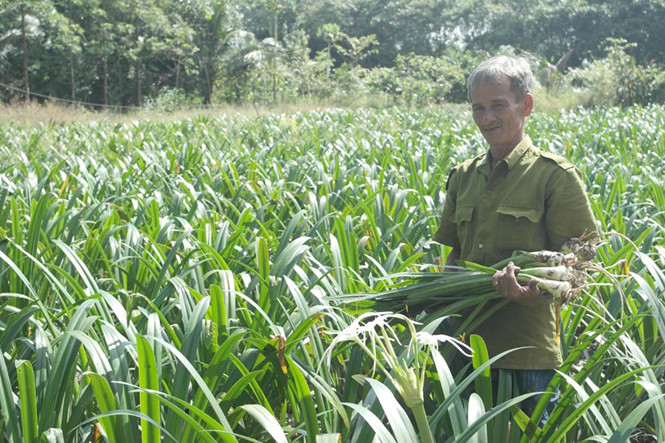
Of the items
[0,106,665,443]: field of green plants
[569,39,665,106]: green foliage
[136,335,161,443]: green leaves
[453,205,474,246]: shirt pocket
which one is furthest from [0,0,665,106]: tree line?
[136,335,161,443]: green leaves

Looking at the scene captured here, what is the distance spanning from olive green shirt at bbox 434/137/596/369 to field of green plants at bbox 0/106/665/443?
0.10 m

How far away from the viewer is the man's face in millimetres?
1869

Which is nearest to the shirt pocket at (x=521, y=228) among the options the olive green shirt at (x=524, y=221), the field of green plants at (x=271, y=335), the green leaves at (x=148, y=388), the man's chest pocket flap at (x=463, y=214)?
the olive green shirt at (x=524, y=221)

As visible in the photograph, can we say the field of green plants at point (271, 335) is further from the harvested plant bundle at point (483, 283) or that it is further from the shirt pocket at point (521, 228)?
the shirt pocket at point (521, 228)

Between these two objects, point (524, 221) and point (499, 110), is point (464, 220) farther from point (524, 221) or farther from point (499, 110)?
point (499, 110)

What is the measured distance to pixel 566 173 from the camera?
1.84 m

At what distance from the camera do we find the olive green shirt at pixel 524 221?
72.4 inches

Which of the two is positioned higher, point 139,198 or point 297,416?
point 139,198

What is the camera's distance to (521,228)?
6.24 ft

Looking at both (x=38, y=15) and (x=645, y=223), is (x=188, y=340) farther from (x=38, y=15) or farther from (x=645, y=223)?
(x=38, y=15)

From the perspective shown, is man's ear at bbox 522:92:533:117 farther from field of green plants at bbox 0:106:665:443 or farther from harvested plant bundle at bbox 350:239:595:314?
field of green plants at bbox 0:106:665:443

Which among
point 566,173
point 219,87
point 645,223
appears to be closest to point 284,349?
point 566,173

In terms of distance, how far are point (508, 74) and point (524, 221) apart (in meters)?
0.37

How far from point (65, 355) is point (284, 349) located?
0.49 m
